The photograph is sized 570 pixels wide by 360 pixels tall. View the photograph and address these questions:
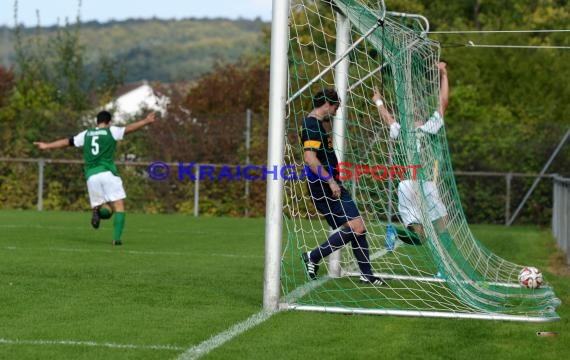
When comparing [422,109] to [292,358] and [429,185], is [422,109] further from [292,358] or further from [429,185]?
[292,358]

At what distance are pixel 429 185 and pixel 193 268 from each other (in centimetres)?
267

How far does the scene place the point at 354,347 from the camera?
7.10 metres

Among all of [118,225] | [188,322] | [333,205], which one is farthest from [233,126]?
[188,322]

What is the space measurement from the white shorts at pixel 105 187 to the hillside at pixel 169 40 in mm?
120420

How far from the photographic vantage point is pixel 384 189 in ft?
40.3

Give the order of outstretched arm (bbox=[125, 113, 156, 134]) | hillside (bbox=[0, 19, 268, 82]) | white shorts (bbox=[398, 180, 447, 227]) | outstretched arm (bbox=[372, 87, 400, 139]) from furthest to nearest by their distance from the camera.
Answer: hillside (bbox=[0, 19, 268, 82]) → outstretched arm (bbox=[125, 113, 156, 134]) → outstretched arm (bbox=[372, 87, 400, 139]) → white shorts (bbox=[398, 180, 447, 227])

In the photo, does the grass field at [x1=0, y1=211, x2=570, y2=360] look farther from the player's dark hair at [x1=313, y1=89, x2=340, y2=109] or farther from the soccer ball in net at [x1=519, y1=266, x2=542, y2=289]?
the player's dark hair at [x1=313, y1=89, x2=340, y2=109]

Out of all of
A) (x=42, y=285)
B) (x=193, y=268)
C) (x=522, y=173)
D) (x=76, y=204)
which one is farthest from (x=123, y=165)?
(x=42, y=285)

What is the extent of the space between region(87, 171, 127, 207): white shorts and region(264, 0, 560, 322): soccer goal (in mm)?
3061

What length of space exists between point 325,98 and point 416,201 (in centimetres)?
124

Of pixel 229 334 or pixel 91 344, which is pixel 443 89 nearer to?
pixel 229 334

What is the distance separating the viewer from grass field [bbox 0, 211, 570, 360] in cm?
693

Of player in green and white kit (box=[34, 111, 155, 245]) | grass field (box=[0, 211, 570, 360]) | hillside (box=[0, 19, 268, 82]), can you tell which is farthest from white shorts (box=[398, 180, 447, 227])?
hillside (box=[0, 19, 268, 82])

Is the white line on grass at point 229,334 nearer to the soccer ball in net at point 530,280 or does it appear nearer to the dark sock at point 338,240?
the dark sock at point 338,240
